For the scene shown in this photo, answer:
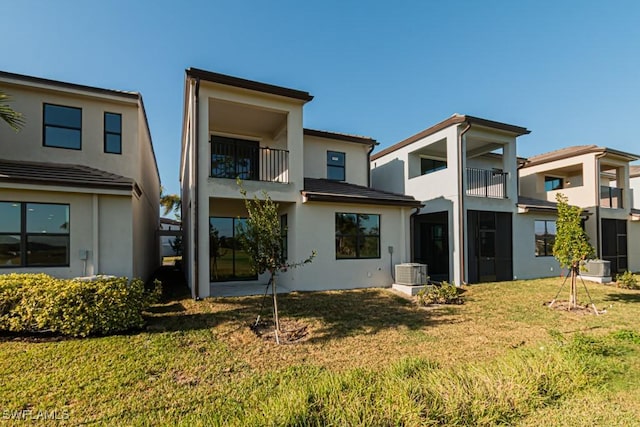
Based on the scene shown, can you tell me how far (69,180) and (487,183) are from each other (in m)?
16.0

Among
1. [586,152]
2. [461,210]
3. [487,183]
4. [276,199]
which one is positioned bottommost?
[461,210]

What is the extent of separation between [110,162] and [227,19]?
21.2 feet

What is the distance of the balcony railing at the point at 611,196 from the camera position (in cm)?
1742

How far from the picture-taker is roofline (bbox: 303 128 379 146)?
13523 millimetres

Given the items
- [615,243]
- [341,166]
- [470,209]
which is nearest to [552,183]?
[615,243]

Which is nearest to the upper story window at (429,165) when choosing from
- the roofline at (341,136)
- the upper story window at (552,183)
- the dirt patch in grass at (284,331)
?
the roofline at (341,136)

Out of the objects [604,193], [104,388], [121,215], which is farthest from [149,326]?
[604,193]

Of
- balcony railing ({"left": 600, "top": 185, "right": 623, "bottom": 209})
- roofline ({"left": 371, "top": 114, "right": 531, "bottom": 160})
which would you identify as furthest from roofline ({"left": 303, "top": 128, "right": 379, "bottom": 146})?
balcony railing ({"left": 600, "top": 185, "right": 623, "bottom": 209})

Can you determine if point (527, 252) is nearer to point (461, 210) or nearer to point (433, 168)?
point (461, 210)

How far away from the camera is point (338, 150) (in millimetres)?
14297

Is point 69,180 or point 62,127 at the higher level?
point 62,127

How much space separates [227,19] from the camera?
10398 mm

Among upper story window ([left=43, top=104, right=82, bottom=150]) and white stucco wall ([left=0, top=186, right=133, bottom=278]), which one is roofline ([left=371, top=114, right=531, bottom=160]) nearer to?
white stucco wall ([left=0, top=186, right=133, bottom=278])

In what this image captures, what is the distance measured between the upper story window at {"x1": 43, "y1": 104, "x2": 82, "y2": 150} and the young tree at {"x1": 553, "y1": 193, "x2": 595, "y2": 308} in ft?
51.6
